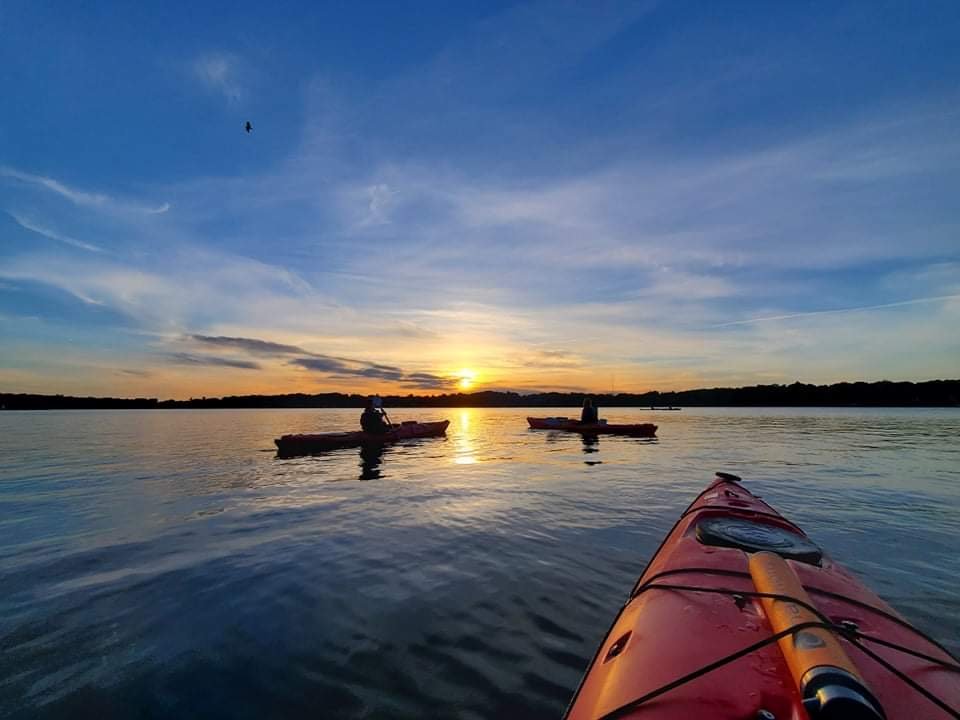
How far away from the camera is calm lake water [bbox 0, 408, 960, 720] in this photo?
178 inches

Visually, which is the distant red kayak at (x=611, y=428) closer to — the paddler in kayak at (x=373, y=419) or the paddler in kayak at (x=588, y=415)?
the paddler in kayak at (x=588, y=415)

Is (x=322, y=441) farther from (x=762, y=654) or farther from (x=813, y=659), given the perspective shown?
(x=813, y=659)

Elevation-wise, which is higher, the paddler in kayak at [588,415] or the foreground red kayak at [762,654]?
the paddler in kayak at [588,415]

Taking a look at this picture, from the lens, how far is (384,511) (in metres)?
11.6

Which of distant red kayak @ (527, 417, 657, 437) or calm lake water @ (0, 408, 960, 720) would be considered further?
distant red kayak @ (527, 417, 657, 437)

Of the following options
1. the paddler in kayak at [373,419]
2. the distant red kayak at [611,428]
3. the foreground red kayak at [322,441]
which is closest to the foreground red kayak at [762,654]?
the foreground red kayak at [322,441]

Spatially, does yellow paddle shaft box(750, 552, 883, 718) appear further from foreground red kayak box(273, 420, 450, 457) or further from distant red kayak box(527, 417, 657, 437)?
distant red kayak box(527, 417, 657, 437)

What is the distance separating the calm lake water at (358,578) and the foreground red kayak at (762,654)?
1.45 metres

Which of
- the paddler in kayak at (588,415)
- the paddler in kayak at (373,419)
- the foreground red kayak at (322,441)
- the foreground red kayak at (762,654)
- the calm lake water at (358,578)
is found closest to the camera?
the foreground red kayak at (762,654)

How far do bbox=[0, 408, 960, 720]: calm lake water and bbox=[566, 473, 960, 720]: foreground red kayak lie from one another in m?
1.45

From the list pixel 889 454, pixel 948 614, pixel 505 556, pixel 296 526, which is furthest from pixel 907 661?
pixel 889 454

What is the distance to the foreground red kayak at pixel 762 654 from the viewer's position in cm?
245

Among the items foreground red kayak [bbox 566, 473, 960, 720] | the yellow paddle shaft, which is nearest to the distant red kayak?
foreground red kayak [bbox 566, 473, 960, 720]

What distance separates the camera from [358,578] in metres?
7.23
